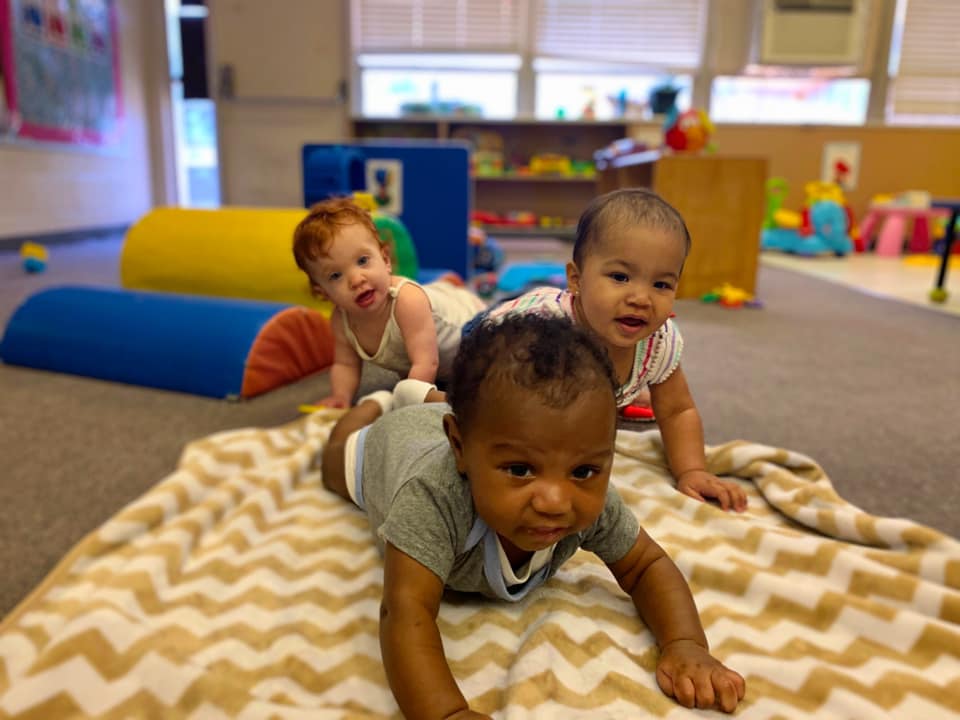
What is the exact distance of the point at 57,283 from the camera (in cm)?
319

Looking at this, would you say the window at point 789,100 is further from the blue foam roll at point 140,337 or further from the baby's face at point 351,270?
the baby's face at point 351,270

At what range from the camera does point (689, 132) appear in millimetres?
3174

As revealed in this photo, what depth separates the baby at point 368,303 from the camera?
1213 mm

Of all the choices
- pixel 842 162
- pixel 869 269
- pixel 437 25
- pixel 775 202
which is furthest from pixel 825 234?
pixel 437 25

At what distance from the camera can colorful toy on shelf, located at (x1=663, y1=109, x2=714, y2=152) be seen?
10.4 ft

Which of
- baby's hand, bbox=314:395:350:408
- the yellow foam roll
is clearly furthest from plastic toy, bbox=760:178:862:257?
baby's hand, bbox=314:395:350:408

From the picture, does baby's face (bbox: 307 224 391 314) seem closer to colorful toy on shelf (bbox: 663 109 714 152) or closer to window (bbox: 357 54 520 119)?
colorful toy on shelf (bbox: 663 109 714 152)

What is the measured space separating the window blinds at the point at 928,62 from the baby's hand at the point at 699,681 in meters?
6.13

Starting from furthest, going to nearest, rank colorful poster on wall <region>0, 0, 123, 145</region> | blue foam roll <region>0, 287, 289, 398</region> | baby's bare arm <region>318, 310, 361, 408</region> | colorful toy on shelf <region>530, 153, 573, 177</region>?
Result: colorful toy on shelf <region>530, 153, 573, 177</region>, colorful poster on wall <region>0, 0, 123, 145</region>, blue foam roll <region>0, 287, 289, 398</region>, baby's bare arm <region>318, 310, 361, 408</region>

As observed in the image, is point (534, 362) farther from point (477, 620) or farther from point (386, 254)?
point (386, 254)

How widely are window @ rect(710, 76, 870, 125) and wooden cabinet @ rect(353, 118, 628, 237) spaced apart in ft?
2.94

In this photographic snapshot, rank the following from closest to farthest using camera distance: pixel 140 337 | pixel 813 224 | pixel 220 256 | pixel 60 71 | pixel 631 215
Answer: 1. pixel 631 215
2. pixel 140 337
3. pixel 220 256
4. pixel 60 71
5. pixel 813 224

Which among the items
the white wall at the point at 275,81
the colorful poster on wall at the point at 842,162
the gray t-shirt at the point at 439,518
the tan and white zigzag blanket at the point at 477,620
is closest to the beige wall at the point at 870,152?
the colorful poster on wall at the point at 842,162

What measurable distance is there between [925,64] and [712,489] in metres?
5.88
